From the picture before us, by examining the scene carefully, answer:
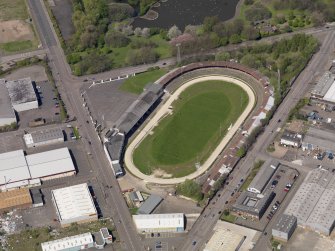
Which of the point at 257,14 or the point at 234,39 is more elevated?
the point at 257,14

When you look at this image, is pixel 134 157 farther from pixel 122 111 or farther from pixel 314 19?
pixel 314 19

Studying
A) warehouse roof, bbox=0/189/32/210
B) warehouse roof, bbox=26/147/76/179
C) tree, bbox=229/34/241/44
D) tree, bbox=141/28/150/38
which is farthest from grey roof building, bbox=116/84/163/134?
tree, bbox=229/34/241/44

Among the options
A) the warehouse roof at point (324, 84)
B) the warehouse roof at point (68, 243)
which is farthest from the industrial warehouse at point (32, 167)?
the warehouse roof at point (324, 84)

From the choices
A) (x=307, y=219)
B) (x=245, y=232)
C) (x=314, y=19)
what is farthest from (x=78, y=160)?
(x=314, y=19)

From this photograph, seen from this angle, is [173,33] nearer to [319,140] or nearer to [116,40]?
[116,40]

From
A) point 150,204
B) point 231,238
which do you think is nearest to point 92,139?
point 150,204
